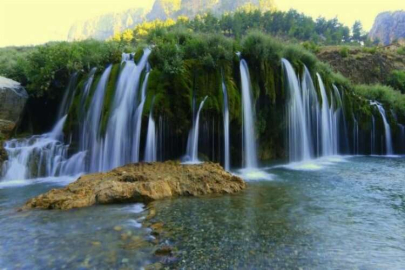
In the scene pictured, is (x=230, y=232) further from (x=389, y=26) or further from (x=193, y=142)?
(x=389, y=26)

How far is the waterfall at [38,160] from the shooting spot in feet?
38.8

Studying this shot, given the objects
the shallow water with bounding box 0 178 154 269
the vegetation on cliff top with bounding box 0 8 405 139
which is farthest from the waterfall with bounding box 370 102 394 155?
the shallow water with bounding box 0 178 154 269

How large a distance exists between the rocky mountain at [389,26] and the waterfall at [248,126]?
12579 cm

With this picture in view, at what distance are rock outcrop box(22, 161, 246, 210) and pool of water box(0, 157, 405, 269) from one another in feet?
1.29

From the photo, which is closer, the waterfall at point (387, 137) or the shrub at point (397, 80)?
the waterfall at point (387, 137)

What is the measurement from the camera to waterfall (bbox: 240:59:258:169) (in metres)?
13.2

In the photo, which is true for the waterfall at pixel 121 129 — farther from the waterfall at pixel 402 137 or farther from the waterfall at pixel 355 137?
the waterfall at pixel 402 137

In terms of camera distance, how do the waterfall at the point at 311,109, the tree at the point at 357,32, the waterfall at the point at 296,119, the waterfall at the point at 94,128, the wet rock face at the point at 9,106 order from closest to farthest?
the waterfall at the point at 94,128, the wet rock face at the point at 9,106, the waterfall at the point at 296,119, the waterfall at the point at 311,109, the tree at the point at 357,32

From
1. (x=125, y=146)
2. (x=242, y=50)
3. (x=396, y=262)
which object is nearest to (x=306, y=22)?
(x=242, y=50)

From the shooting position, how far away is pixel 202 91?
41.5ft

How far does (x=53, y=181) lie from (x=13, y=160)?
2003mm

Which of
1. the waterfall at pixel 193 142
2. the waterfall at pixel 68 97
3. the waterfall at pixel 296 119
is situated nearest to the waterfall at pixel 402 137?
the waterfall at pixel 296 119

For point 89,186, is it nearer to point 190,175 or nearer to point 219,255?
point 190,175

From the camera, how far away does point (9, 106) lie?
13.7 metres
